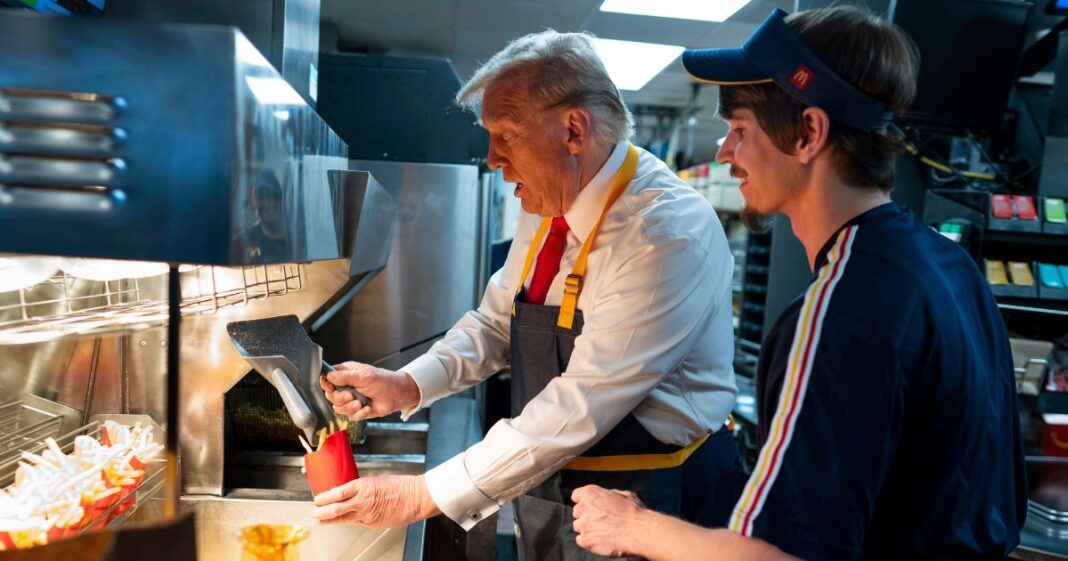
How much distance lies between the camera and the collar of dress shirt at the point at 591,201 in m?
1.57

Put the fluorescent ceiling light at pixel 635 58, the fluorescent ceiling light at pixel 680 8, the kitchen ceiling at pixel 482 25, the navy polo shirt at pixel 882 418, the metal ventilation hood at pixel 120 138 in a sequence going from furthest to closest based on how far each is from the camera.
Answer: the fluorescent ceiling light at pixel 635 58 → the kitchen ceiling at pixel 482 25 → the fluorescent ceiling light at pixel 680 8 → the navy polo shirt at pixel 882 418 → the metal ventilation hood at pixel 120 138

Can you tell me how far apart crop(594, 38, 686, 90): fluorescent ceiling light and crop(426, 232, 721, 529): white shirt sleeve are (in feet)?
15.8

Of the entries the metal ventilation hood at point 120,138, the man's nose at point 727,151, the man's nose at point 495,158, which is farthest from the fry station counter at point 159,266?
the man's nose at point 727,151

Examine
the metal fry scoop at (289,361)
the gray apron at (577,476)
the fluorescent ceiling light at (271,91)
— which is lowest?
the gray apron at (577,476)

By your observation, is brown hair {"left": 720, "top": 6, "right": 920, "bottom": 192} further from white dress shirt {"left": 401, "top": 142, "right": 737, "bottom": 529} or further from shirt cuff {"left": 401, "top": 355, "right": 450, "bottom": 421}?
shirt cuff {"left": 401, "top": 355, "right": 450, "bottom": 421}

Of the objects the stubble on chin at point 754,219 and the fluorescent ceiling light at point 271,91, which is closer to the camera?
the fluorescent ceiling light at point 271,91

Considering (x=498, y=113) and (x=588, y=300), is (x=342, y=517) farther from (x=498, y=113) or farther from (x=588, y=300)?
(x=498, y=113)

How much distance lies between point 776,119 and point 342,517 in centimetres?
92

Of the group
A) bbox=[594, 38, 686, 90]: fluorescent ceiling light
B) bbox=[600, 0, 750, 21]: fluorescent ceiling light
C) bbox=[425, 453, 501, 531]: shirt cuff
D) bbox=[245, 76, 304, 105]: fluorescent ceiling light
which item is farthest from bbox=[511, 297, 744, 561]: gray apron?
bbox=[594, 38, 686, 90]: fluorescent ceiling light

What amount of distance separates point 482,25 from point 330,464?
5.37 meters

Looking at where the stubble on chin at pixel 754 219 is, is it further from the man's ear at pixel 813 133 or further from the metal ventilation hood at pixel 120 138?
the metal ventilation hood at pixel 120 138

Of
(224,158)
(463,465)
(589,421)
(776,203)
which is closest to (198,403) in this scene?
(463,465)

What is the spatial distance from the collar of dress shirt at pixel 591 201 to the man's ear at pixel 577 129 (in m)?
0.08

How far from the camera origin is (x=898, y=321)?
0.85 meters
